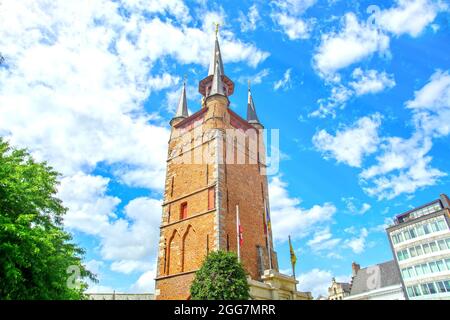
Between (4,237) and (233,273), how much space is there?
1029 centimetres

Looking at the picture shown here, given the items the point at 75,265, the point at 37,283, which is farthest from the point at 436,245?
the point at 37,283

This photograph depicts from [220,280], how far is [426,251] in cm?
3134

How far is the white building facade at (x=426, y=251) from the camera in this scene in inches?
1347

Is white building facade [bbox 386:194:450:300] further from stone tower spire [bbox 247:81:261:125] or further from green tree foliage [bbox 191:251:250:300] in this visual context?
green tree foliage [bbox 191:251:250:300]

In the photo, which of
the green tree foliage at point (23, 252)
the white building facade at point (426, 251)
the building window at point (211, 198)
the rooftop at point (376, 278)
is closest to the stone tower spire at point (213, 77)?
the building window at point (211, 198)

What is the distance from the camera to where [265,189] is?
2886cm

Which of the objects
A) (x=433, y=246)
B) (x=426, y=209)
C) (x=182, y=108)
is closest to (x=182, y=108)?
(x=182, y=108)

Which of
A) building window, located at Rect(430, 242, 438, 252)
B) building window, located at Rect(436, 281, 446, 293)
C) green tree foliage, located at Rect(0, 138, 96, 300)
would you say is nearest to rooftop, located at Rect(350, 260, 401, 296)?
building window, located at Rect(436, 281, 446, 293)

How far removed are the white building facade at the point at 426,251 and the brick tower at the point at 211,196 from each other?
70.9 ft

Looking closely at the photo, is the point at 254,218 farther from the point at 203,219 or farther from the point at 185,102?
the point at 185,102

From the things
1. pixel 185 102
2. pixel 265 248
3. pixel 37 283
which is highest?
pixel 185 102

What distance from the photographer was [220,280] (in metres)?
→ 15.8

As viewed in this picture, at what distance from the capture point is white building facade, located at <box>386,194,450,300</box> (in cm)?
3422
